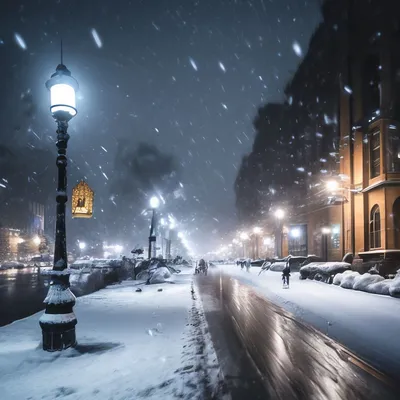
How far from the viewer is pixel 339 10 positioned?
3756 cm

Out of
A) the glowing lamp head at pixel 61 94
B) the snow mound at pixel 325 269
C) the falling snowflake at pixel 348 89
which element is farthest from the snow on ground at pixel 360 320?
the falling snowflake at pixel 348 89

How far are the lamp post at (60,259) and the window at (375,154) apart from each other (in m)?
26.4

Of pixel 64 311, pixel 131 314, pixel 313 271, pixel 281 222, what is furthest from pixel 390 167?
pixel 281 222

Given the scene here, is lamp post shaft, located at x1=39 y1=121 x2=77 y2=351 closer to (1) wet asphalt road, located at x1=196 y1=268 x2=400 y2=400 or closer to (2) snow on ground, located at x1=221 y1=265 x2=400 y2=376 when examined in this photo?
(1) wet asphalt road, located at x1=196 y1=268 x2=400 y2=400

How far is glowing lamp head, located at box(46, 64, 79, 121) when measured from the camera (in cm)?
870

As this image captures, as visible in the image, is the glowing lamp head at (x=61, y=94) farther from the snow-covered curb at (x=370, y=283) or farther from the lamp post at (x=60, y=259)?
the snow-covered curb at (x=370, y=283)

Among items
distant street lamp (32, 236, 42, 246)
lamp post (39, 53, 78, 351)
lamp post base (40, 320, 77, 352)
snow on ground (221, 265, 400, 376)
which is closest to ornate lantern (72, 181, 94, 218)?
snow on ground (221, 265, 400, 376)

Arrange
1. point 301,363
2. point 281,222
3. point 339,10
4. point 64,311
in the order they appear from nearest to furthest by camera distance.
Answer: point 301,363 → point 64,311 → point 339,10 → point 281,222

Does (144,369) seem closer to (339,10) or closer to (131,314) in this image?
(131,314)

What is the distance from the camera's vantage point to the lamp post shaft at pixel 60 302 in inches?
308

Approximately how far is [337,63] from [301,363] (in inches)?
1432

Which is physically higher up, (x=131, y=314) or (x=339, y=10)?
(x=339, y=10)

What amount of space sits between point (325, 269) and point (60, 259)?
24.0m

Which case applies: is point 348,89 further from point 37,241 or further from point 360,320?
point 37,241
